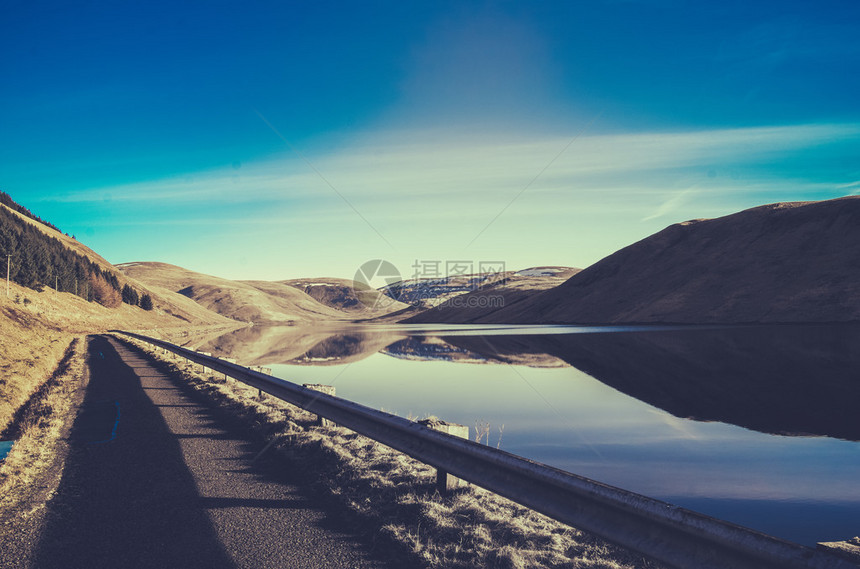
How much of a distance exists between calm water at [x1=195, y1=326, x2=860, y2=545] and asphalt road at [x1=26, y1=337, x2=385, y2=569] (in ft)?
15.2

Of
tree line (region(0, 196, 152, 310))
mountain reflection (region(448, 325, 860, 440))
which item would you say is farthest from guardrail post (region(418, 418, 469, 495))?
tree line (region(0, 196, 152, 310))

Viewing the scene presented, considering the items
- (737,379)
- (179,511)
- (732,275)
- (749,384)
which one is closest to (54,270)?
(179,511)

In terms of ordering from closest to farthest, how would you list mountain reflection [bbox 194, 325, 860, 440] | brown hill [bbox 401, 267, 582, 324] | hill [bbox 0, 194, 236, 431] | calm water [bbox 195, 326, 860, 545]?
calm water [bbox 195, 326, 860, 545] < mountain reflection [bbox 194, 325, 860, 440] < hill [bbox 0, 194, 236, 431] < brown hill [bbox 401, 267, 582, 324]

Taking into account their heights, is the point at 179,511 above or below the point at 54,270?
below

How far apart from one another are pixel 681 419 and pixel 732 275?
3476 inches

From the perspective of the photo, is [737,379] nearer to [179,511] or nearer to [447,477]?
[447,477]

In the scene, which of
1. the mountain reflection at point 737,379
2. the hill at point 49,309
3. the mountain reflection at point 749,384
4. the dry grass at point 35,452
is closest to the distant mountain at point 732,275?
the mountain reflection at point 737,379

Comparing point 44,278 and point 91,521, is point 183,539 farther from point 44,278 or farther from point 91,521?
point 44,278

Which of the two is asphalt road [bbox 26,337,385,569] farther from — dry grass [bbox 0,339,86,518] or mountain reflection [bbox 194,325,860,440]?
mountain reflection [bbox 194,325,860,440]

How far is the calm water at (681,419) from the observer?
7.27 m

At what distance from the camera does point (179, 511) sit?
5.82 metres

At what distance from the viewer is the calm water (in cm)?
727

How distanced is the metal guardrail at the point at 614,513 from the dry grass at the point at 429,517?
470 mm

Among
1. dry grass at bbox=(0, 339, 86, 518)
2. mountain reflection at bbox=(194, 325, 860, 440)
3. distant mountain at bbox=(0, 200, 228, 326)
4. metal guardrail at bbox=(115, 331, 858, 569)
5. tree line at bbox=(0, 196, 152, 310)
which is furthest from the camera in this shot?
distant mountain at bbox=(0, 200, 228, 326)
